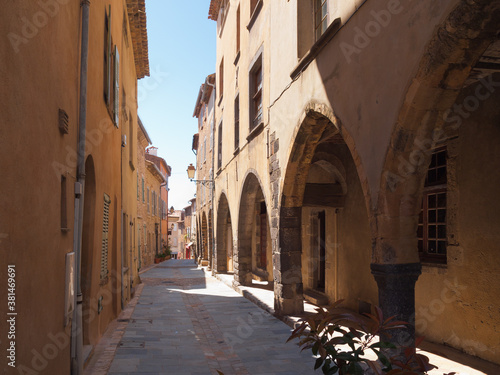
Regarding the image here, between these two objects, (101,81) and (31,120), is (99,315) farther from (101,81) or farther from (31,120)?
(31,120)

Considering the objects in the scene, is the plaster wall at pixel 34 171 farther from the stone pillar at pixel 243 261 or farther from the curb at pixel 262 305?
the stone pillar at pixel 243 261

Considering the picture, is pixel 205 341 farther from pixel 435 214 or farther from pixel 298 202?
pixel 435 214

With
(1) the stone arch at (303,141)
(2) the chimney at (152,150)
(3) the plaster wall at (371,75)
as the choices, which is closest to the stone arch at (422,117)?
(3) the plaster wall at (371,75)

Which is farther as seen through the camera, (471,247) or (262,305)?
(262,305)

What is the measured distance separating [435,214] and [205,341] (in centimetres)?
407

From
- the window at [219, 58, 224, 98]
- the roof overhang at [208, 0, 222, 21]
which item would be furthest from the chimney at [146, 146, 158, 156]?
the window at [219, 58, 224, 98]

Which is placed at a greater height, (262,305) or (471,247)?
(471,247)

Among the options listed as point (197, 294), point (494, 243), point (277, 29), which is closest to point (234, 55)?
point (277, 29)

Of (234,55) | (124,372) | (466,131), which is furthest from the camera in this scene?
(234,55)

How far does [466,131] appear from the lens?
6055 millimetres

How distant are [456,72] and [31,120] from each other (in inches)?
135

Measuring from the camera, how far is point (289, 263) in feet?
27.0

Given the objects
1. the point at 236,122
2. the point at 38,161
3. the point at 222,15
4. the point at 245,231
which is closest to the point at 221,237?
the point at 245,231

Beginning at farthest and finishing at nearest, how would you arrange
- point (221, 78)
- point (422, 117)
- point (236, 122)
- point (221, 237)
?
point (221, 78), point (221, 237), point (236, 122), point (422, 117)
